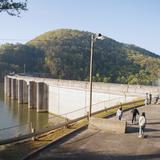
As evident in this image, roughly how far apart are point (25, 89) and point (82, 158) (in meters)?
91.7

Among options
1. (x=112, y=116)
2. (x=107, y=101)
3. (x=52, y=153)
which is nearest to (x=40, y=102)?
(x=107, y=101)

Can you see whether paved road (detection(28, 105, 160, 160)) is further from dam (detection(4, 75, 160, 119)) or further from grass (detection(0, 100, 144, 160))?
dam (detection(4, 75, 160, 119))

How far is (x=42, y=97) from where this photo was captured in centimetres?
9081

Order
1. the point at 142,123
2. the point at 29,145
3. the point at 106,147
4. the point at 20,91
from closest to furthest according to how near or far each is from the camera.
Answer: the point at 106,147, the point at 29,145, the point at 142,123, the point at 20,91

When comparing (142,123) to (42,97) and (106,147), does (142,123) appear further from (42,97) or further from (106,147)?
(42,97)

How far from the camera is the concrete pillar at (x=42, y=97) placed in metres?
90.2

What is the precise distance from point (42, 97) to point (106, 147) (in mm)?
69480

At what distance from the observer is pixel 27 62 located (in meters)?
196

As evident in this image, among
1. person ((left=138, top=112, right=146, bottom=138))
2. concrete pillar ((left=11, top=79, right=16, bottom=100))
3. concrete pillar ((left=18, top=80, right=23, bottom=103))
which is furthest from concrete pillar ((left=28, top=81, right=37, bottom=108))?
person ((left=138, top=112, right=146, bottom=138))

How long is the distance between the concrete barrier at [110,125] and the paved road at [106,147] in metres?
0.39

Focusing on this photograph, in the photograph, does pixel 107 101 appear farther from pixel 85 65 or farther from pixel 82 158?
pixel 85 65

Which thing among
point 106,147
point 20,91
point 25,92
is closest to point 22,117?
point 20,91

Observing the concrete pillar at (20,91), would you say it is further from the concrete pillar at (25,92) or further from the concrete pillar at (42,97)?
the concrete pillar at (42,97)

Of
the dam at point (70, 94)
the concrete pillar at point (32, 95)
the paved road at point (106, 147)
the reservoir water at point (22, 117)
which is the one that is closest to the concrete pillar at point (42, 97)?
the dam at point (70, 94)
